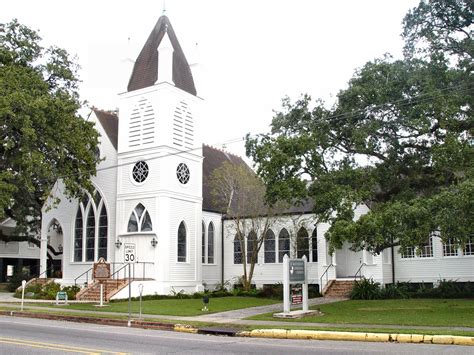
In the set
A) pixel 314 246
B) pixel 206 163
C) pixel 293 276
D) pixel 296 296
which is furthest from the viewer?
pixel 206 163

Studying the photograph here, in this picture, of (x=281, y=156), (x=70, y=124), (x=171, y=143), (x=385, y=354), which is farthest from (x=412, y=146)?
(x=70, y=124)

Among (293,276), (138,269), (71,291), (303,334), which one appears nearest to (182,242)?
(138,269)

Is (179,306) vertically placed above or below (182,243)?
below

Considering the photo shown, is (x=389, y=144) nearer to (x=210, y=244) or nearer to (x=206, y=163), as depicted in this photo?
(x=210, y=244)

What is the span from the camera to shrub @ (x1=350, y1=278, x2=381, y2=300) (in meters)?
29.1

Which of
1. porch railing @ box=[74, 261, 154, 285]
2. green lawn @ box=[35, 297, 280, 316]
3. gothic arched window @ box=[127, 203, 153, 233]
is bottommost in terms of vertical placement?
green lawn @ box=[35, 297, 280, 316]

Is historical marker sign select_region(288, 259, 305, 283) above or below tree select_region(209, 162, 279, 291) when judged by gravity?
below

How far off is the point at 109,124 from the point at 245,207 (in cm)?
1056

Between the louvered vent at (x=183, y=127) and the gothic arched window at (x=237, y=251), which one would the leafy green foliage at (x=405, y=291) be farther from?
the louvered vent at (x=183, y=127)

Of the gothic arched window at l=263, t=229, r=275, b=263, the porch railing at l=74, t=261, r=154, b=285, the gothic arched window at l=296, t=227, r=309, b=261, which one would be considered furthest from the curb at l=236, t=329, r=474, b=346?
the gothic arched window at l=263, t=229, r=275, b=263

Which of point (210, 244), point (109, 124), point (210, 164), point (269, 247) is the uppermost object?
point (109, 124)

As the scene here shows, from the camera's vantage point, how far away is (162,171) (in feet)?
107

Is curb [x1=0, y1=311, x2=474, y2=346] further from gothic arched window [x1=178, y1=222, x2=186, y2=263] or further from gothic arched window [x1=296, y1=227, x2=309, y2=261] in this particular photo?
gothic arched window [x1=296, y1=227, x2=309, y2=261]

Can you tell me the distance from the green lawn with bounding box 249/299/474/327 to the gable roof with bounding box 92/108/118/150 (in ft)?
56.2
